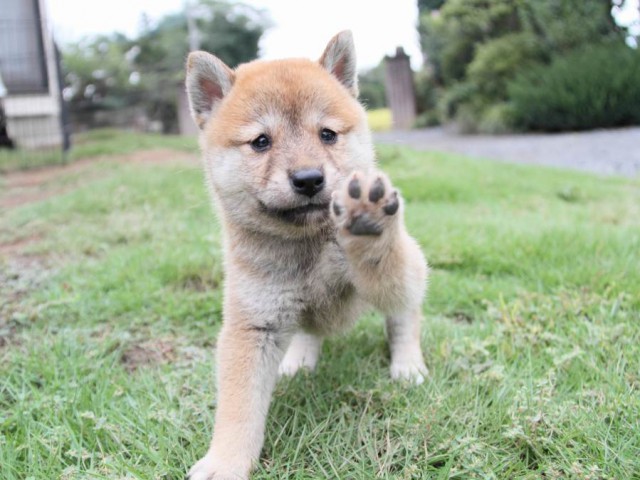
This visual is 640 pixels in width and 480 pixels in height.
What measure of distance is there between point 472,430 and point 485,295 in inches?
62.2

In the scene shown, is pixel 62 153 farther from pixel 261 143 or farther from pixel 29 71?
pixel 261 143

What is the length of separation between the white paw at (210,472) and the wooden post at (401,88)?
65.6 ft

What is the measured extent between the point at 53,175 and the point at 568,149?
9.39m

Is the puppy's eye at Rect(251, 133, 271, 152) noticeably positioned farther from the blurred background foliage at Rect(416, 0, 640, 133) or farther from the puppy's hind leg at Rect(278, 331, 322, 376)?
the blurred background foliage at Rect(416, 0, 640, 133)

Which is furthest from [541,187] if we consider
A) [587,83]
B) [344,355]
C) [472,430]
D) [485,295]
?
[587,83]

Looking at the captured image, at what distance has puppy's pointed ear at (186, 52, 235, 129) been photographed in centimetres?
271

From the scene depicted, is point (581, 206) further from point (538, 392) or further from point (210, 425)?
point (210, 425)

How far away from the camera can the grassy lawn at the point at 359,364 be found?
82.3 inches

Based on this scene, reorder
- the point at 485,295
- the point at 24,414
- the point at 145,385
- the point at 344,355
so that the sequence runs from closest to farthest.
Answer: the point at 24,414 < the point at 145,385 < the point at 344,355 < the point at 485,295

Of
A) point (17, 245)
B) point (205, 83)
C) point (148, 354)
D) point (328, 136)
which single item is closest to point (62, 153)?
point (17, 245)

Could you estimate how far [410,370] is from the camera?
105 inches

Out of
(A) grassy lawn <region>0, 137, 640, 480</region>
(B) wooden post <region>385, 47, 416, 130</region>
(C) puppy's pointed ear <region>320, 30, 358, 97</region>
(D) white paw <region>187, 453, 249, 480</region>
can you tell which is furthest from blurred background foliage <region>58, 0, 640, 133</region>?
(D) white paw <region>187, 453, 249, 480</region>

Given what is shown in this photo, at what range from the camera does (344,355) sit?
2.91 metres

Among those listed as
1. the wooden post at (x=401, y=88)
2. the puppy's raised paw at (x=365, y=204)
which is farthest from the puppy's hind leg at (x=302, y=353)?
the wooden post at (x=401, y=88)
